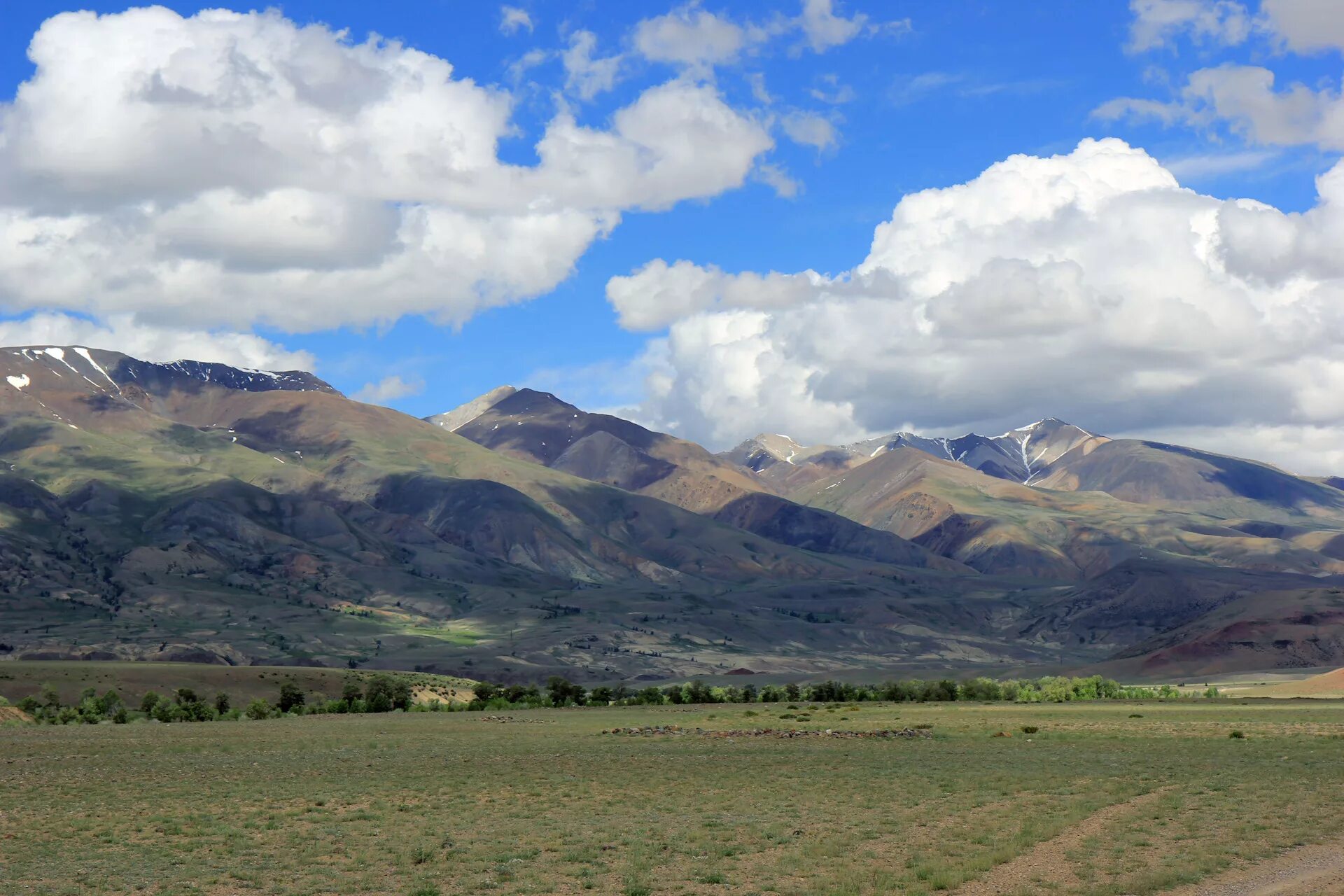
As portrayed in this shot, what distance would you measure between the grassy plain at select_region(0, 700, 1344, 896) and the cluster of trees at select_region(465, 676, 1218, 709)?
61.9 metres

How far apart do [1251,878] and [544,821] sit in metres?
21.8

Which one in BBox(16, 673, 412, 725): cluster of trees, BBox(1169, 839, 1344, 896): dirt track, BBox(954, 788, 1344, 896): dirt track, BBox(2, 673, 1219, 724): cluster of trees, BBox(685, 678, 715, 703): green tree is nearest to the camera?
BBox(1169, 839, 1344, 896): dirt track

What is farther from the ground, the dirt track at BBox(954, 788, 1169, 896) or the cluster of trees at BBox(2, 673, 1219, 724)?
the dirt track at BBox(954, 788, 1169, 896)

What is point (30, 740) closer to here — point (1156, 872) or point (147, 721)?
point (147, 721)

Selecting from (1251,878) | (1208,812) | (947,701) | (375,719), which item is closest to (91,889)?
(1251,878)

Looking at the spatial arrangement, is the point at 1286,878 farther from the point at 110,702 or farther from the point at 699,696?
the point at 110,702

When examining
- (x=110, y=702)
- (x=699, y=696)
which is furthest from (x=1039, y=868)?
(x=699, y=696)

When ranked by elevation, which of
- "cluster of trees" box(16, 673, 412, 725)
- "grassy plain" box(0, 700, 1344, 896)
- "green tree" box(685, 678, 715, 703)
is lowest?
"cluster of trees" box(16, 673, 412, 725)

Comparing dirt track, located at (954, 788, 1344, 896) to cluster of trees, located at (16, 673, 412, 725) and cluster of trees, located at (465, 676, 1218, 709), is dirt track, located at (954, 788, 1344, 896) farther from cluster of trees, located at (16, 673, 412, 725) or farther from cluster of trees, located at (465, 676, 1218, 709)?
cluster of trees, located at (465, 676, 1218, 709)

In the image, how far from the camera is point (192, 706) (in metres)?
122

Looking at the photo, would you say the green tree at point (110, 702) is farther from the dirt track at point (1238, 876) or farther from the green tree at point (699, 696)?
the dirt track at point (1238, 876)

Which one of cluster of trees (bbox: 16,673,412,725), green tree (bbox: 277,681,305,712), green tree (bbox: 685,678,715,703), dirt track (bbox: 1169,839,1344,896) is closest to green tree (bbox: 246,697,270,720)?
cluster of trees (bbox: 16,673,412,725)

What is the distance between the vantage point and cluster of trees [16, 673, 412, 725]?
394 ft

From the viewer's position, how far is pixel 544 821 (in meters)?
43.7
